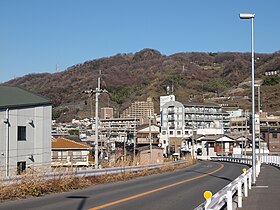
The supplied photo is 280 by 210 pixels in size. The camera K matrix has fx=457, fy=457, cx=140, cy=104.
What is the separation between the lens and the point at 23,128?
1363 inches

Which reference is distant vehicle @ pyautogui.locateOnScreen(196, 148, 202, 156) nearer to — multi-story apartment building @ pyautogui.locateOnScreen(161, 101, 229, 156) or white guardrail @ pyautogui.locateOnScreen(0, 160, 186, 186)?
multi-story apartment building @ pyautogui.locateOnScreen(161, 101, 229, 156)

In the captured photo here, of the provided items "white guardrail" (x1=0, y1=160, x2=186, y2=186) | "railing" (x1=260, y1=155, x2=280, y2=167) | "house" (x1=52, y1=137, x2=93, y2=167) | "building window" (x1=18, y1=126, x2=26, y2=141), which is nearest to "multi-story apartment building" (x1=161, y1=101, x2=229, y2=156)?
"railing" (x1=260, y1=155, x2=280, y2=167)

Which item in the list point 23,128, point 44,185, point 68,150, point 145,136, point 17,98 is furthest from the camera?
point 145,136

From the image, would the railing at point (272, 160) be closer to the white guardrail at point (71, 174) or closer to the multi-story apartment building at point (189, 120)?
the white guardrail at point (71, 174)

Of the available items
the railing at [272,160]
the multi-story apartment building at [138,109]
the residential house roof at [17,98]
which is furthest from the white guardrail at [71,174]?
the multi-story apartment building at [138,109]

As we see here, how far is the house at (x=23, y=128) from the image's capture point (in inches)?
1272

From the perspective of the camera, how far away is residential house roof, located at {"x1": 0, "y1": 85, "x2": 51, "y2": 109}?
33.9 m

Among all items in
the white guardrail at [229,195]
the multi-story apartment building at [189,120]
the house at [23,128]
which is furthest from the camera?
the multi-story apartment building at [189,120]

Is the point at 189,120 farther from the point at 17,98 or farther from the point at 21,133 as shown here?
the point at 21,133

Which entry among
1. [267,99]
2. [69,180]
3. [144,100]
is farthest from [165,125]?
[69,180]

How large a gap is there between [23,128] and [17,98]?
2911 millimetres

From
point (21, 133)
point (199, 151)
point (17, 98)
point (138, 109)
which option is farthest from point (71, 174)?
point (138, 109)

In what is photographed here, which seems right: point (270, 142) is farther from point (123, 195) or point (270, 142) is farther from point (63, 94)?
point (63, 94)

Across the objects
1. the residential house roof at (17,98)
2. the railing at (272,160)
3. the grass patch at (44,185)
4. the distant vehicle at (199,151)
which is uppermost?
the residential house roof at (17,98)
